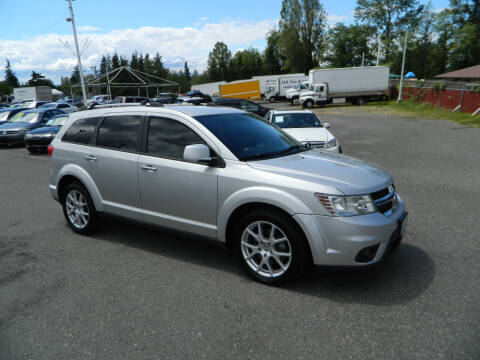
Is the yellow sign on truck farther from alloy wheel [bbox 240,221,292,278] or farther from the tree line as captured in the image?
alloy wheel [bbox 240,221,292,278]

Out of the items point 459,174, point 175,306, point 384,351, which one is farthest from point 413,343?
point 459,174

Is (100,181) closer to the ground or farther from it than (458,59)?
closer to the ground

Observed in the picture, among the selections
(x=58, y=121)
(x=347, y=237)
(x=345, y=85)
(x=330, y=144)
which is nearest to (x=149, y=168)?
(x=347, y=237)

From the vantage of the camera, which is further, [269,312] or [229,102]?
[229,102]

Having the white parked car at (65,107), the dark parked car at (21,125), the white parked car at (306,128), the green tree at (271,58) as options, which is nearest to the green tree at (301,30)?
the green tree at (271,58)

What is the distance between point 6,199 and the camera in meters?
7.46

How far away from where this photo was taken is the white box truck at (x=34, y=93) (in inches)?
1914

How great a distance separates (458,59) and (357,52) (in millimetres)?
20266

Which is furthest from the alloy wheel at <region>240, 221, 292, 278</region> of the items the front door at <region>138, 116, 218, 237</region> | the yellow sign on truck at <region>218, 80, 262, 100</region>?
the yellow sign on truck at <region>218, 80, 262, 100</region>

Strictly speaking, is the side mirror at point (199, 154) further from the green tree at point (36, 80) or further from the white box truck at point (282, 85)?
the green tree at point (36, 80)

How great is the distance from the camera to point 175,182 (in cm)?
398

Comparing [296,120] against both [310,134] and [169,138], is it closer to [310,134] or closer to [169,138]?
[310,134]

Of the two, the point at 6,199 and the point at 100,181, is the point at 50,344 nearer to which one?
the point at 100,181

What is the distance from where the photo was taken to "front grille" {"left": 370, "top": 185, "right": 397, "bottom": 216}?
338 centimetres
